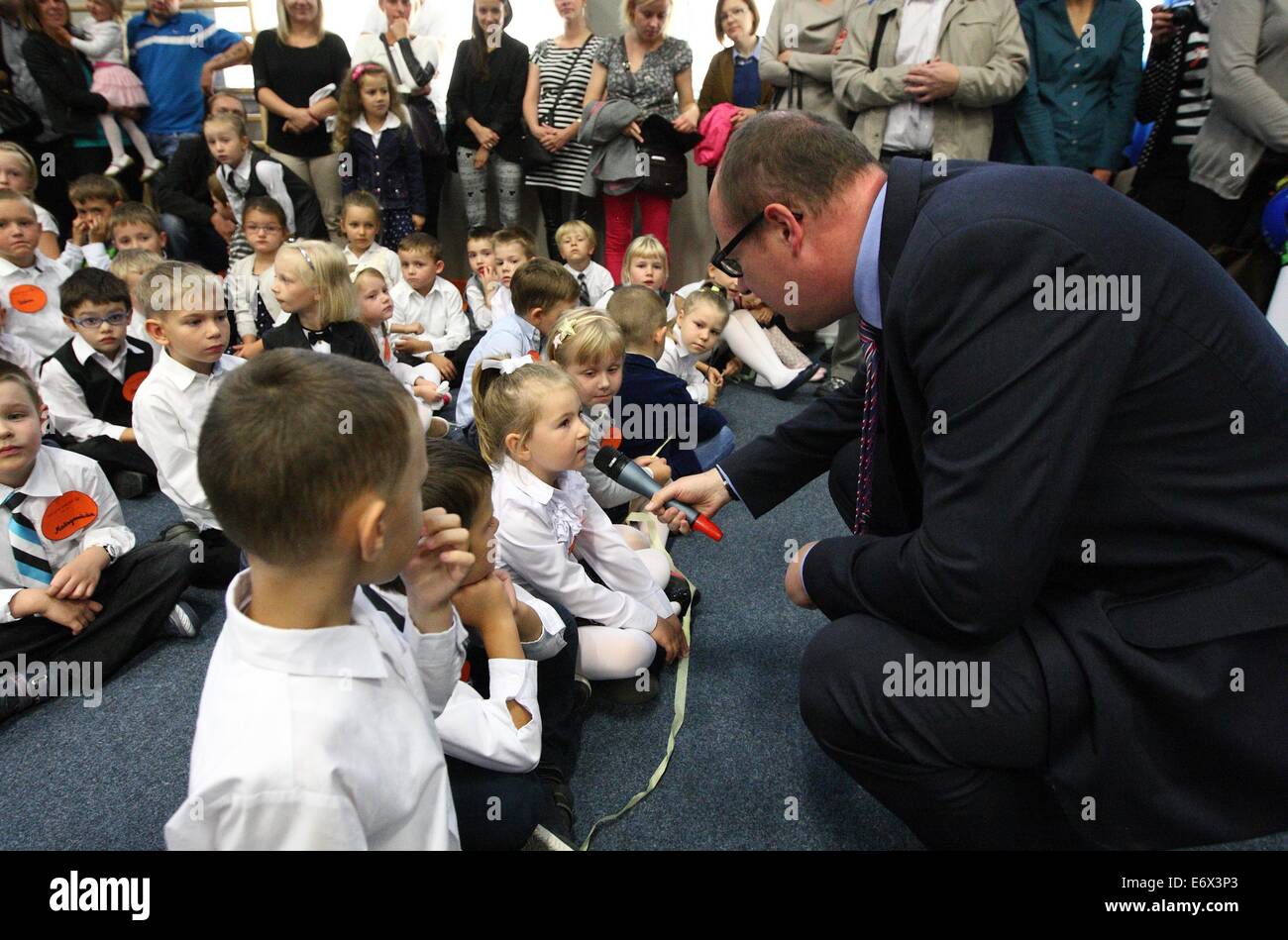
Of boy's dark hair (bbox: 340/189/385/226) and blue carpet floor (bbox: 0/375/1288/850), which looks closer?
blue carpet floor (bbox: 0/375/1288/850)

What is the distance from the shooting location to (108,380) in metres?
2.74

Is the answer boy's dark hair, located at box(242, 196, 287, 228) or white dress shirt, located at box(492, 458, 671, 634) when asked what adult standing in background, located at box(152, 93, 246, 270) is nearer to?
boy's dark hair, located at box(242, 196, 287, 228)

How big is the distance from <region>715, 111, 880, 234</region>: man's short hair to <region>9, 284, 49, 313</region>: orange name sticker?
3.11m

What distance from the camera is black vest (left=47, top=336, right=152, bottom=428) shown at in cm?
271

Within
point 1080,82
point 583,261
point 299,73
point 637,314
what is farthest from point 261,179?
point 1080,82

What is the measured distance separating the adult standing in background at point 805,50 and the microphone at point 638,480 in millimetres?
2371

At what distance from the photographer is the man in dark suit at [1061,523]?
0.97 metres

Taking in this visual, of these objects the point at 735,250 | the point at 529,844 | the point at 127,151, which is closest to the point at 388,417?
the point at 735,250

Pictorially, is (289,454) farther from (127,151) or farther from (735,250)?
(127,151)

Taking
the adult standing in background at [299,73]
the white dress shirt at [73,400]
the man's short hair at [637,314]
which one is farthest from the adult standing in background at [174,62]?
the man's short hair at [637,314]

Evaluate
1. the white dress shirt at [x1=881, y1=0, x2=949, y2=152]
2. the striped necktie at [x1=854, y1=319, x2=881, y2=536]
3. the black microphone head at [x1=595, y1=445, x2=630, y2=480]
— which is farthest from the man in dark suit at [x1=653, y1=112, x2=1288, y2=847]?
the white dress shirt at [x1=881, y1=0, x2=949, y2=152]

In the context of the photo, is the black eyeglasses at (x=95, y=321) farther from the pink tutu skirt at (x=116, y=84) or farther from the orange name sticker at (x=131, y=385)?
the pink tutu skirt at (x=116, y=84)

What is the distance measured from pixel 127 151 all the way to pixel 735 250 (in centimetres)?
464

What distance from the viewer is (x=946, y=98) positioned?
311 centimetres
